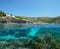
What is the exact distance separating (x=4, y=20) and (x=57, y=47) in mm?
83508

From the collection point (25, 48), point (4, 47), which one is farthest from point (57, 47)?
point (4, 47)

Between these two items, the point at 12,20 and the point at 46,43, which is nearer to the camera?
the point at 46,43

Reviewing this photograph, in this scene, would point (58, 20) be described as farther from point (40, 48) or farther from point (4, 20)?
point (40, 48)

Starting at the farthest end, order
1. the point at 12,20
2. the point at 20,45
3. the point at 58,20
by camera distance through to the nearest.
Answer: the point at 58,20 → the point at 12,20 → the point at 20,45

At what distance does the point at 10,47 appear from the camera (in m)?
10.8

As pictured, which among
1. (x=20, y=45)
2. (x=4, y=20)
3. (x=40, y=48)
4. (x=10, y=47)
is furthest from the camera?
(x=4, y=20)

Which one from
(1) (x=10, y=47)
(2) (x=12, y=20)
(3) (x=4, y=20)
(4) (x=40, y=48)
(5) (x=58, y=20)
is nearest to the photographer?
(4) (x=40, y=48)

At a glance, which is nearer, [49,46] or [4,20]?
[49,46]

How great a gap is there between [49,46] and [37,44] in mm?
886

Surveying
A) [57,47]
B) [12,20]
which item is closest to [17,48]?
[57,47]

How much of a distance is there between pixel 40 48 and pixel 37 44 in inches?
18.8

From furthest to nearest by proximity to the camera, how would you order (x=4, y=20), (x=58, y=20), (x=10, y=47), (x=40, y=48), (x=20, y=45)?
1. (x=58, y=20)
2. (x=4, y=20)
3. (x=20, y=45)
4. (x=10, y=47)
5. (x=40, y=48)

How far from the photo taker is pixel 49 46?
10.5 m

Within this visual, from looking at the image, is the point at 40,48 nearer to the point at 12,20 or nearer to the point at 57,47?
the point at 57,47
